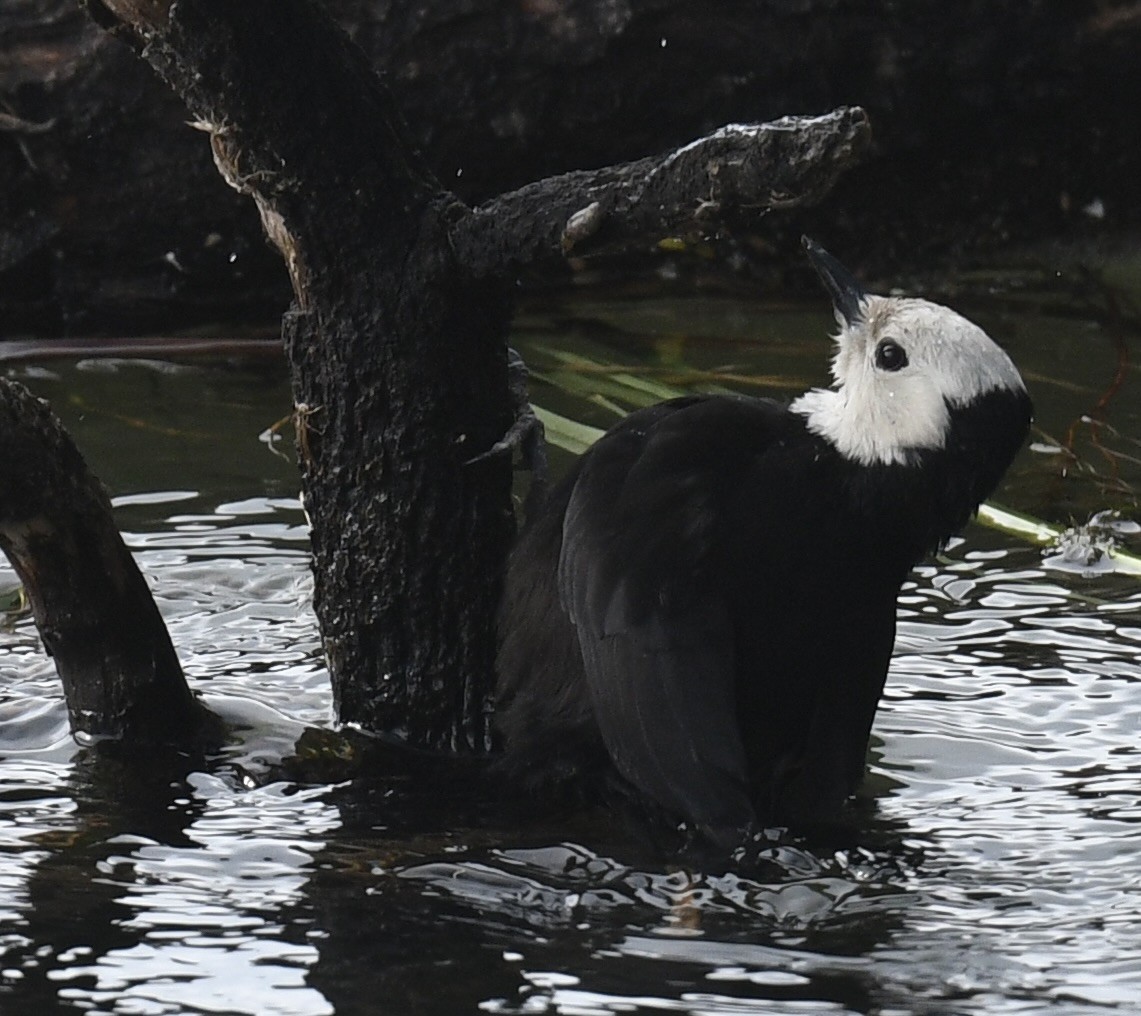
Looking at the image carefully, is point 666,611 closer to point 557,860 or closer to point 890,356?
point 557,860

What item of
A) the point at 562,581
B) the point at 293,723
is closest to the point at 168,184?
the point at 293,723

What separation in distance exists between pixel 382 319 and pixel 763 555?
0.71 meters

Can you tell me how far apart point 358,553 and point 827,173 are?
124 cm

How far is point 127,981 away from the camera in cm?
270

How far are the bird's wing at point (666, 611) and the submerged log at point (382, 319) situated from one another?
0.87 feet

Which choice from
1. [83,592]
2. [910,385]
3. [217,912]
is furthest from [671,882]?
[83,592]

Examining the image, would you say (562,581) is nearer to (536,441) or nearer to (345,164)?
(536,441)

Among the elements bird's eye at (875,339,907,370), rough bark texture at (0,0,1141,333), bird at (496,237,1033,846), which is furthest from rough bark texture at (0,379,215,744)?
rough bark texture at (0,0,1141,333)

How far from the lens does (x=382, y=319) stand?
3.31 m

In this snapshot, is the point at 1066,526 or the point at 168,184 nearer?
the point at 1066,526

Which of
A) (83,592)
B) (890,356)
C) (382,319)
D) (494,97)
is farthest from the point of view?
(494,97)

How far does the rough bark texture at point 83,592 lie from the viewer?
3287mm

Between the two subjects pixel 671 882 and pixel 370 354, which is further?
pixel 370 354

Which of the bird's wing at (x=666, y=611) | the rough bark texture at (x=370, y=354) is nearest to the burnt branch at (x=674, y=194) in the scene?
the rough bark texture at (x=370, y=354)
